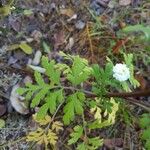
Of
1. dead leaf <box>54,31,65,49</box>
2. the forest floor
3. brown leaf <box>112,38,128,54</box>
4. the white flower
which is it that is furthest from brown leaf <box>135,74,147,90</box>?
the white flower

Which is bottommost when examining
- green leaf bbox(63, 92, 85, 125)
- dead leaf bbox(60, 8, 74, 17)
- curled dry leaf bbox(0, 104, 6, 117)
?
green leaf bbox(63, 92, 85, 125)

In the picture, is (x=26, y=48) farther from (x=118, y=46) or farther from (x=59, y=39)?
(x=118, y=46)

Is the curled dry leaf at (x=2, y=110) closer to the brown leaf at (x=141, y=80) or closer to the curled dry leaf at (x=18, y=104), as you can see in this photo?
the curled dry leaf at (x=18, y=104)

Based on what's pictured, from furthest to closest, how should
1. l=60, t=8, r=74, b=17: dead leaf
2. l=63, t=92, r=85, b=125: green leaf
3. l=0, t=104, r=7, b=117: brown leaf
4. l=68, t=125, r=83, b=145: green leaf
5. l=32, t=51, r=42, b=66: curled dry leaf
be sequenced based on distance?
1. l=60, t=8, r=74, b=17: dead leaf
2. l=32, t=51, r=42, b=66: curled dry leaf
3. l=0, t=104, r=7, b=117: brown leaf
4. l=68, t=125, r=83, b=145: green leaf
5. l=63, t=92, r=85, b=125: green leaf

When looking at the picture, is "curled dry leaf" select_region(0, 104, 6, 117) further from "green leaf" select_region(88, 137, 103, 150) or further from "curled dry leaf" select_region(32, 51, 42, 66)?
"green leaf" select_region(88, 137, 103, 150)

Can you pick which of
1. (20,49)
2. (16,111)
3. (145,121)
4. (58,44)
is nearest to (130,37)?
Result: (58,44)

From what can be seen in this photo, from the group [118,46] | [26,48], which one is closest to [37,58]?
[26,48]
